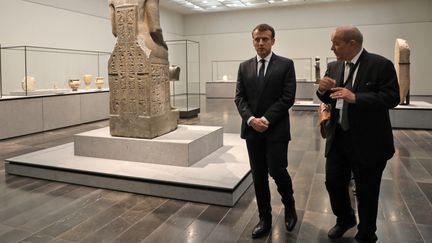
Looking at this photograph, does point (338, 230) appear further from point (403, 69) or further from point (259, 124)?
point (403, 69)

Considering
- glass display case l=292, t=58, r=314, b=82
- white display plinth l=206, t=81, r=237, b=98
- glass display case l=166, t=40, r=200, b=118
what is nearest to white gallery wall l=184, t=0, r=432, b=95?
glass display case l=292, t=58, r=314, b=82

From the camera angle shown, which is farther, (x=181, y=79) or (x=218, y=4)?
(x=218, y=4)

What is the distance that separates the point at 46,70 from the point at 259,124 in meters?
9.21

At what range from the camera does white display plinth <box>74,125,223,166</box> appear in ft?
15.5

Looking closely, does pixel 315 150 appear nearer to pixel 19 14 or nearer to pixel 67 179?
pixel 67 179

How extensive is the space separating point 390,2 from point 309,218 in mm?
17522

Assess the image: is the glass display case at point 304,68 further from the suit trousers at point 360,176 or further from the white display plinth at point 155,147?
the suit trousers at point 360,176

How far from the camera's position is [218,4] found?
19.2m

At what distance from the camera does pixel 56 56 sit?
11.0m

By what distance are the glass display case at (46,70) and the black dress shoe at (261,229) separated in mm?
7374

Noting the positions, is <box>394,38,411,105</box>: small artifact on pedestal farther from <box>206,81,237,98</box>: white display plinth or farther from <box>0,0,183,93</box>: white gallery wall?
<box>206,81,237,98</box>: white display plinth

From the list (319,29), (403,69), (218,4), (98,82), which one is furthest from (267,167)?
(319,29)

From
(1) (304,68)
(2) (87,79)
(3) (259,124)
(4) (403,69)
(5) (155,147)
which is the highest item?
(1) (304,68)

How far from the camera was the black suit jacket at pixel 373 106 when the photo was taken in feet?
7.82
